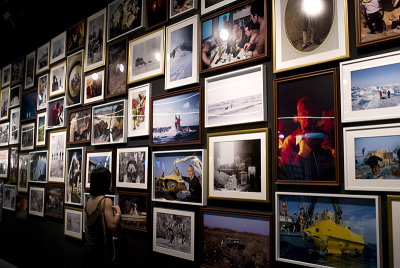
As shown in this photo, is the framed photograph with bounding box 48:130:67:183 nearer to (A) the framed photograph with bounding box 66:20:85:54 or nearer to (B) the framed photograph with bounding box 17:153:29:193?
(B) the framed photograph with bounding box 17:153:29:193

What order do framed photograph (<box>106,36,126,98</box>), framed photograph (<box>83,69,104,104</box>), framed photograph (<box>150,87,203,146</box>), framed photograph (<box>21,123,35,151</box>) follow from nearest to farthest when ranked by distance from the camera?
framed photograph (<box>150,87,203,146</box>) < framed photograph (<box>106,36,126,98</box>) < framed photograph (<box>83,69,104,104</box>) < framed photograph (<box>21,123,35,151</box>)

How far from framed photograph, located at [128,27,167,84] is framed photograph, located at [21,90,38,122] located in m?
3.15

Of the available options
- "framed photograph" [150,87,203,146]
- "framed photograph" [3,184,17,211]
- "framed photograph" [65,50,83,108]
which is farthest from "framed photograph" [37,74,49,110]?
"framed photograph" [150,87,203,146]

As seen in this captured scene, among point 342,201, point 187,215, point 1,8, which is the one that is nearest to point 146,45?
point 187,215

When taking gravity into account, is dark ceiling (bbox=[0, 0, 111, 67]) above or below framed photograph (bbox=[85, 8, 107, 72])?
above

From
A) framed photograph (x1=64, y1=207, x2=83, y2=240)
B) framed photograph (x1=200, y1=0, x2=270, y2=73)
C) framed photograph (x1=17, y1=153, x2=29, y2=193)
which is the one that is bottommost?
framed photograph (x1=64, y1=207, x2=83, y2=240)

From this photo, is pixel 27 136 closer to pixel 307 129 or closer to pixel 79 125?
pixel 79 125

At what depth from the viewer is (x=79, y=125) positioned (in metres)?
5.05

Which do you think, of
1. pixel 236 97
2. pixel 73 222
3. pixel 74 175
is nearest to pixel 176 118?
pixel 236 97

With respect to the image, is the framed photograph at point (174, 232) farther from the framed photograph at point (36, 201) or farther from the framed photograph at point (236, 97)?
the framed photograph at point (36, 201)

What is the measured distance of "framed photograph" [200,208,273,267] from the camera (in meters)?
2.73

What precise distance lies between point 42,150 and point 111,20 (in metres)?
2.80

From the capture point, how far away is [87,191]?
4.80 m

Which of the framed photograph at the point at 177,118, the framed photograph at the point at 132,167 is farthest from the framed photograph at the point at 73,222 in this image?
the framed photograph at the point at 177,118
